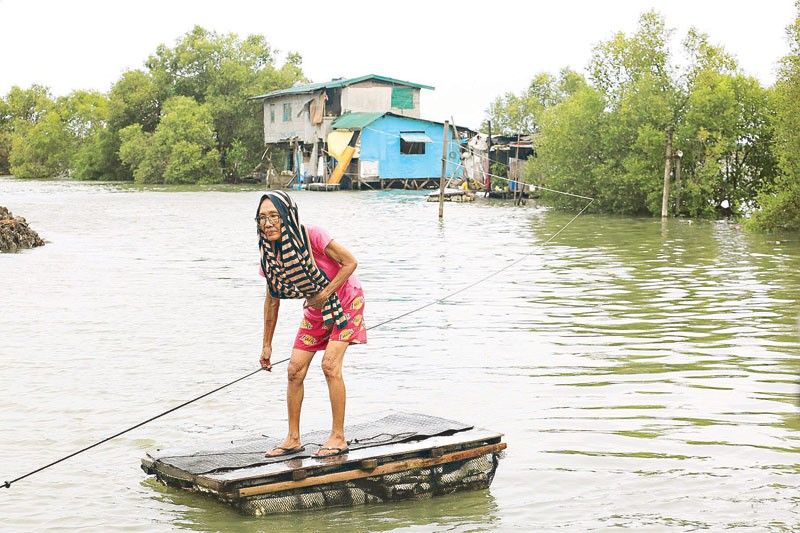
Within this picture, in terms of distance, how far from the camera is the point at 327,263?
276 inches

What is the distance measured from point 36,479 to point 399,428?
2539 mm

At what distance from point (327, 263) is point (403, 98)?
2190 inches

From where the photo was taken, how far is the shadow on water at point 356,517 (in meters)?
6.73

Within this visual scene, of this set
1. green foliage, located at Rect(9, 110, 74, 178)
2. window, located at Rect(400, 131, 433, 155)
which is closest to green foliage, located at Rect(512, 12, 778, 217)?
window, located at Rect(400, 131, 433, 155)

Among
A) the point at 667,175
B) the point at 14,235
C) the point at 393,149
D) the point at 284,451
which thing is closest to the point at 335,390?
the point at 284,451

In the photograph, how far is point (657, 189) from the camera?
34.9m

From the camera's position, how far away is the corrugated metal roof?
56972 mm

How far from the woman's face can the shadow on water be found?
1622 mm

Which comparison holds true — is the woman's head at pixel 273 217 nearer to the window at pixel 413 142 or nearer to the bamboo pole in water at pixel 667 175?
the bamboo pole in water at pixel 667 175

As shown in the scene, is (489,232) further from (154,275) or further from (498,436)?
(498,436)

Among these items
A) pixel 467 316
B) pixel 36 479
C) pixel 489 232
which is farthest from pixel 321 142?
pixel 36 479

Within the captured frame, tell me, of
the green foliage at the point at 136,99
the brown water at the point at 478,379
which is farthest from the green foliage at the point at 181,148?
the brown water at the point at 478,379

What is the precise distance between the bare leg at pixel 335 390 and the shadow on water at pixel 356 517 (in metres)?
0.40

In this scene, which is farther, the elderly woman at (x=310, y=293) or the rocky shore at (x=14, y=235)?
the rocky shore at (x=14, y=235)
